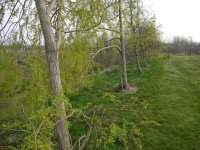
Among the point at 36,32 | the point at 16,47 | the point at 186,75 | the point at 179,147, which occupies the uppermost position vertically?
the point at 36,32

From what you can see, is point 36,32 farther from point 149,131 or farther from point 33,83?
point 149,131

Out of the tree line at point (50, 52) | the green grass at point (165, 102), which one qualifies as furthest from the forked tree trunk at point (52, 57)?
the green grass at point (165, 102)

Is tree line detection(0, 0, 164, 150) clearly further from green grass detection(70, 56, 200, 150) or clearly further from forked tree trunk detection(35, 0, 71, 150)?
green grass detection(70, 56, 200, 150)

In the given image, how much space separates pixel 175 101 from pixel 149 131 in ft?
11.3

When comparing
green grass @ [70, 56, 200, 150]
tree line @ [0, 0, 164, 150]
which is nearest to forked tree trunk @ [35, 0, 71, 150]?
tree line @ [0, 0, 164, 150]

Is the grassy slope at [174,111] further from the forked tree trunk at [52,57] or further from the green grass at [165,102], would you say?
the forked tree trunk at [52,57]

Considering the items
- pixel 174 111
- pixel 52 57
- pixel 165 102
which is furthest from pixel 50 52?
pixel 165 102

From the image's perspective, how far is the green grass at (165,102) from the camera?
7.02 m

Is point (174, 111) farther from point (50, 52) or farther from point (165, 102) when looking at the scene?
point (50, 52)

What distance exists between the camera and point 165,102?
10398 mm

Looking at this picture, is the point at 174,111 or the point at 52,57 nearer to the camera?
the point at 52,57

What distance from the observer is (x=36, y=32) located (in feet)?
15.6

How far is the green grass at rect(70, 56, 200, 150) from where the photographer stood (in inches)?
276

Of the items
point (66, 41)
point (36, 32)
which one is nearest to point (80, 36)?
point (66, 41)
